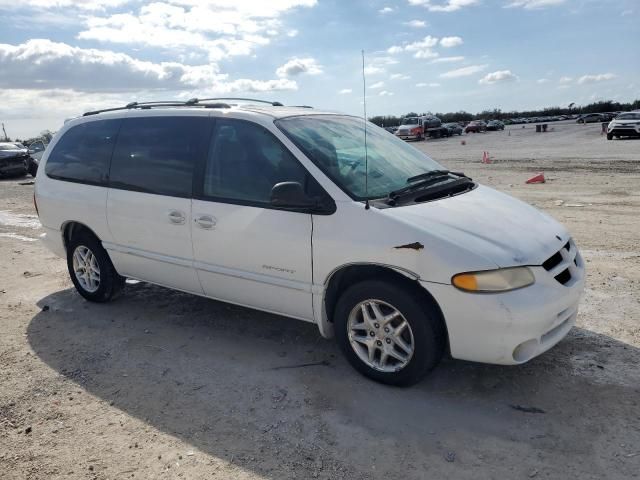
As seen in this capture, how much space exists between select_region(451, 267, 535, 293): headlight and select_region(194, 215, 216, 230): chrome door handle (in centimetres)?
195

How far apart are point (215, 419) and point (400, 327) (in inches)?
51.3

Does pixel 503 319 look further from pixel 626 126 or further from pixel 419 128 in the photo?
pixel 419 128

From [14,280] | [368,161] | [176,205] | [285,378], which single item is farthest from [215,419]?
[14,280]

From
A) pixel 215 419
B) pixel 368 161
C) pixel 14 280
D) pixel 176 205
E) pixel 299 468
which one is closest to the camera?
pixel 299 468

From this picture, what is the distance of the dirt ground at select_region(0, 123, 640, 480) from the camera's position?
292 cm

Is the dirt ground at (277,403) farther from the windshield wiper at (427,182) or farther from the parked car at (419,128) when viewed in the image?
the parked car at (419,128)

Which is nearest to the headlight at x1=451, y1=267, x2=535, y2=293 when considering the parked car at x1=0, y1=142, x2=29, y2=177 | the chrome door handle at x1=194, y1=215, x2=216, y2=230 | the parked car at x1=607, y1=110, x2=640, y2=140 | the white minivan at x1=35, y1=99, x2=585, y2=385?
the white minivan at x1=35, y1=99, x2=585, y2=385

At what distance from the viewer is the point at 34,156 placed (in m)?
22.6

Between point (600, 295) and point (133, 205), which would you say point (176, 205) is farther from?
point (600, 295)

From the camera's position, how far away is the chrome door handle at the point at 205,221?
4227 millimetres

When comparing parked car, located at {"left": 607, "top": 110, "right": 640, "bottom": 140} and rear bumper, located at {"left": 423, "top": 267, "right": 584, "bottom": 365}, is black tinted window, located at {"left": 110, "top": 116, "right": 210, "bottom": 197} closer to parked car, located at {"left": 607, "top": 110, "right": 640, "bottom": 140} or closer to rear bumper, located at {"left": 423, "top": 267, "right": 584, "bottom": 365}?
rear bumper, located at {"left": 423, "top": 267, "right": 584, "bottom": 365}

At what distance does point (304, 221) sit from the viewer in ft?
12.3

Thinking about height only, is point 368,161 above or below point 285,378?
above

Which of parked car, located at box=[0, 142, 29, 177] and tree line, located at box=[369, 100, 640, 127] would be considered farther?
tree line, located at box=[369, 100, 640, 127]
